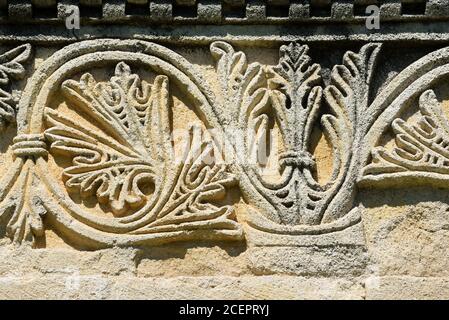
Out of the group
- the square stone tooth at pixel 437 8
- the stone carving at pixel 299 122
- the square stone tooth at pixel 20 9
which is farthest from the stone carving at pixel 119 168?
the square stone tooth at pixel 437 8

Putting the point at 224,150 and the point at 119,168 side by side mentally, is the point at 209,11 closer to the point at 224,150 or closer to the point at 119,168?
the point at 224,150

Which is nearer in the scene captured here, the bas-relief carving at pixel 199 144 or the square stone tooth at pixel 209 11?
the bas-relief carving at pixel 199 144

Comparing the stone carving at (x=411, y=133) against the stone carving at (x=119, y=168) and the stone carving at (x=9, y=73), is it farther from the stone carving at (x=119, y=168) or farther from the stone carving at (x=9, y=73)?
the stone carving at (x=9, y=73)

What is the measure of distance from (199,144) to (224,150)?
14 centimetres

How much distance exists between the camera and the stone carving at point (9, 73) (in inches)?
348

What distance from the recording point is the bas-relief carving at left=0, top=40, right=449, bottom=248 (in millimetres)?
8633

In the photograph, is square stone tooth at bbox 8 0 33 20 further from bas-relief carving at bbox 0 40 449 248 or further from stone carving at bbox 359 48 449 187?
stone carving at bbox 359 48 449 187

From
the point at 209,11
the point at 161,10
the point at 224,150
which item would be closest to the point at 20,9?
the point at 161,10

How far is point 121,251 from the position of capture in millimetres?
8570

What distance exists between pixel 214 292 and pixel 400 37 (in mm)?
1792

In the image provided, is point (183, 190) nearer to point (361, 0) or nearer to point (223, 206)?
point (223, 206)

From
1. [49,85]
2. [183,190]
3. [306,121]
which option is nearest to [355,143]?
[306,121]

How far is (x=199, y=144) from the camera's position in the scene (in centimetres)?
882

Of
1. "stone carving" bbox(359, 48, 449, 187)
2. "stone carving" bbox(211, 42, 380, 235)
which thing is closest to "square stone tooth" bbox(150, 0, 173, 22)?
"stone carving" bbox(211, 42, 380, 235)
